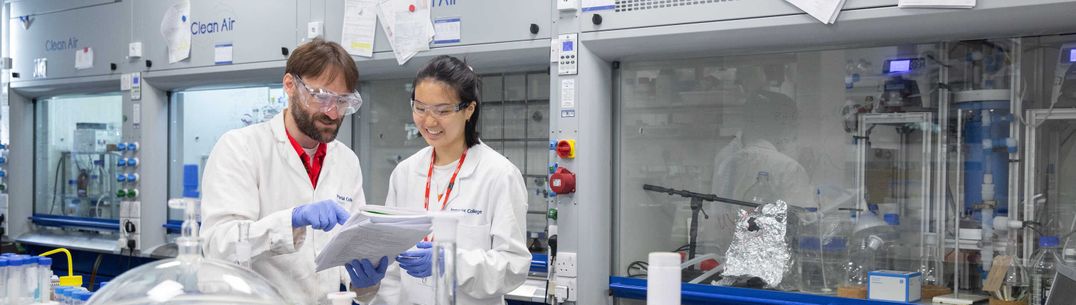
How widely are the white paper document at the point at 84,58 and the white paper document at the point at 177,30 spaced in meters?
0.59

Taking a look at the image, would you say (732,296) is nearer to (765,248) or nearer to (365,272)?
(765,248)

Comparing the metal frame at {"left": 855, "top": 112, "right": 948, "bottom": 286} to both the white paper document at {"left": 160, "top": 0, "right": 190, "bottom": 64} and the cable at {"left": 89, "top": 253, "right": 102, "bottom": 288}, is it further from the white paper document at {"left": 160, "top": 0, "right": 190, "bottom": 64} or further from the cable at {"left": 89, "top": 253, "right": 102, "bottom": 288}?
the cable at {"left": 89, "top": 253, "right": 102, "bottom": 288}

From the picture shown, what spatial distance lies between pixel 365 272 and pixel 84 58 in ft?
10.2

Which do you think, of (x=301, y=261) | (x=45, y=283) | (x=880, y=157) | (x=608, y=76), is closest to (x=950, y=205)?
(x=880, y=157)

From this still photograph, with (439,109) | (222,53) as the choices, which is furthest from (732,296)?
(222,53)

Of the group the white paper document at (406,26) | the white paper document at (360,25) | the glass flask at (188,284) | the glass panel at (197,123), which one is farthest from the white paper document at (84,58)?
the glass flask at (188,284)

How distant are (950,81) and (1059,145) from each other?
0.36m

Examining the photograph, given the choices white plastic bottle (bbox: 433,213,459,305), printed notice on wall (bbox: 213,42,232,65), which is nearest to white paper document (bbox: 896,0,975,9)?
white plastic bottle (bbox: 433,213,459,305)

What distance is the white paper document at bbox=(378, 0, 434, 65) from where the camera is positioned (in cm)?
326

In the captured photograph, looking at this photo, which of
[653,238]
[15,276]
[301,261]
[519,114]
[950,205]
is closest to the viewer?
[15,276]

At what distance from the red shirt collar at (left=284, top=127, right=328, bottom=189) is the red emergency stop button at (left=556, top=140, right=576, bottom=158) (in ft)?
3.10

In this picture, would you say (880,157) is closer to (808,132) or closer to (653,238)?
(808,132)

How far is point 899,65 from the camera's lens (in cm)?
286

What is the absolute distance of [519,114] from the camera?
11.8 feet
